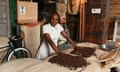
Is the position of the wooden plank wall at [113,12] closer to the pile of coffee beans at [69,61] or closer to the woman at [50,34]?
the woman at [50,34]

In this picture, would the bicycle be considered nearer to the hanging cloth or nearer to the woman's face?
the woman's face

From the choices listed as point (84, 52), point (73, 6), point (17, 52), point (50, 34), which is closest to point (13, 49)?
point (17, 52)

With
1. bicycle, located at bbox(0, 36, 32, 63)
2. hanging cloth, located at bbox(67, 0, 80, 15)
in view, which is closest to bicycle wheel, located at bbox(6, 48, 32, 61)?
bicycle, located at bbox(0, 36, 32, 63)

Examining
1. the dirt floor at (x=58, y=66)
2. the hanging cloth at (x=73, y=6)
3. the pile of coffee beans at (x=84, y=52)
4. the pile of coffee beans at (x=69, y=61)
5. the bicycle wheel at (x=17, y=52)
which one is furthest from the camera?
the hanging cloth at (x=73, y=6)

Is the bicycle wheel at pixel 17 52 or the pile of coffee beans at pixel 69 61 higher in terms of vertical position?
the pile of coffee beans at pixel 69 61

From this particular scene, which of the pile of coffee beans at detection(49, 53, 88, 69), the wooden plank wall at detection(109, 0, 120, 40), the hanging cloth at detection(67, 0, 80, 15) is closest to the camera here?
the pile of coffee beans at detection(49, 53, 88, 69)

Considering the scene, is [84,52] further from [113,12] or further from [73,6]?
[113,12]

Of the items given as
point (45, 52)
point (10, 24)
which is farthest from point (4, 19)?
point (45, 52)

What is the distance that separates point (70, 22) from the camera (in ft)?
19.8

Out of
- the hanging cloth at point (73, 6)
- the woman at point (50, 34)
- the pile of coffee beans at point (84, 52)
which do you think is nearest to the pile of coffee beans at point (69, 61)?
the pile of coffee beans at point (84, 52)

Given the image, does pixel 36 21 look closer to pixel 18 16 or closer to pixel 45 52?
pixel 18 16

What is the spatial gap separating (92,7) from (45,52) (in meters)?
2.38

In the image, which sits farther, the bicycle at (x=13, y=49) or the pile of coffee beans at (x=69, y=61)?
the bicycle at (x=13, y=49)

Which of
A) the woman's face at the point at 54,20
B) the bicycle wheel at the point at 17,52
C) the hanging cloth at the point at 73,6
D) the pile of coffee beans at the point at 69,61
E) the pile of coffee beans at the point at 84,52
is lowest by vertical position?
the bicycle wheel at the point at 17,52
